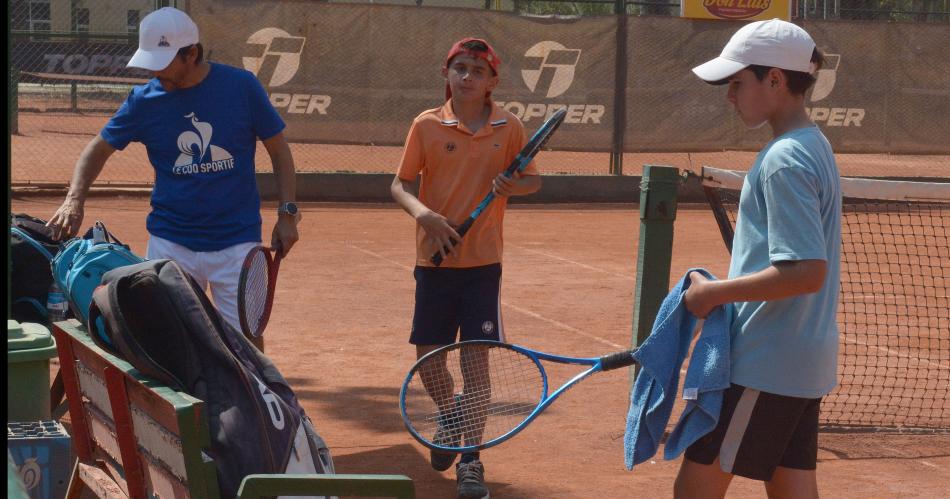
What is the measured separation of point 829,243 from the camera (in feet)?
10.1

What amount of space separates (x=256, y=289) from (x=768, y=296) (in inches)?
94.0

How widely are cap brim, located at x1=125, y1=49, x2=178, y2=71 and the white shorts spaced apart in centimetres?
71

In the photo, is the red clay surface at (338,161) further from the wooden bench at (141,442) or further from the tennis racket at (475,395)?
the wooden bench at (141,442)

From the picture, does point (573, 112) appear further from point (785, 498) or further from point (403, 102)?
point (785, 498)

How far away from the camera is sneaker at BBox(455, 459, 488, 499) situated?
4.57 m

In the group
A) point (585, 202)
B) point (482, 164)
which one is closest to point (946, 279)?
point (585, 202)

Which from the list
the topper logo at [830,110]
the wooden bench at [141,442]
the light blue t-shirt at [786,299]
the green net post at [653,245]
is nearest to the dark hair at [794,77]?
the light blue t-shirt at [786,299]

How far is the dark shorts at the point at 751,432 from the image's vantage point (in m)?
3.10

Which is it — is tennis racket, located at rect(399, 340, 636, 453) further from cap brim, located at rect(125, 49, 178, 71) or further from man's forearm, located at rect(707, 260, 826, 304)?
cap brim, located at rect(125, 49, 178, 71)

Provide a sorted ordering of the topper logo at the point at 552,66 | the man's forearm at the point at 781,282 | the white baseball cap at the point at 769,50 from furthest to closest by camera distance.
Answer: the topper logo at the point at 552,66
the white baseball cap at the point at 769,50
the man's forearm at the point at 781,282

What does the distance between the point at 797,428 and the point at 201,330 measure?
150 cm

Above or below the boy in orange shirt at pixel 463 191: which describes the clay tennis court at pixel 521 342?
below

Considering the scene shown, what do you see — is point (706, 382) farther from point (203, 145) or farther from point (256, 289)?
point (203, 145)

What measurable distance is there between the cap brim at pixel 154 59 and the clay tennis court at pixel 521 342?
5.57 ft
